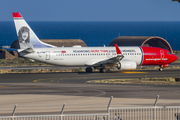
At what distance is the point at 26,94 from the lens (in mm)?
30297

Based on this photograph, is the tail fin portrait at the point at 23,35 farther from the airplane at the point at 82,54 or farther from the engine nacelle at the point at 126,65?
the engine nacelle at the point at 126,65

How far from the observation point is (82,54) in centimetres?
5125

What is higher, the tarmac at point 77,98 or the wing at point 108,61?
the wing at point 108,61

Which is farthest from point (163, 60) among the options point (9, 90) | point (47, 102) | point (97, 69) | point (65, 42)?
point (65, 42)

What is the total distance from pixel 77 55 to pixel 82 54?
816 mm

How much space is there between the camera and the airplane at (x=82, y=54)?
1949 inches

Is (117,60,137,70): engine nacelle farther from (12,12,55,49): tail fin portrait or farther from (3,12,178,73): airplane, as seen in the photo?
(12,12,55,49): tail fin portrait

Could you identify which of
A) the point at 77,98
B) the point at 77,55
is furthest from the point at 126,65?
the point at 77,98

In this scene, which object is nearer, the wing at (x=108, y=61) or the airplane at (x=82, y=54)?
the airplane at (x=82, y=54)

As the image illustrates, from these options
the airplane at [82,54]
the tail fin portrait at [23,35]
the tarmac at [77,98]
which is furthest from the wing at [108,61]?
the tarmac at [77,98]

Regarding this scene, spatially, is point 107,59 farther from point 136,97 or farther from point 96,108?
point 96,108

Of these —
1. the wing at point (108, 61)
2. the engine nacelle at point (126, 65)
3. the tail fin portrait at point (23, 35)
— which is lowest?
the engine nacelle at point (126, 65)

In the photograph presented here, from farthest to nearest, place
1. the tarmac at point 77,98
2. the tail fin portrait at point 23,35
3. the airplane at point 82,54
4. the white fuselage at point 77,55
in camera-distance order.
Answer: the tail fin portrait at point 23,35 → the airplane at point 82,54 → the white fuselage at point 77,55 → the tarmac at point 77,98

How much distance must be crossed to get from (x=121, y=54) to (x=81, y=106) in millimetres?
28833
